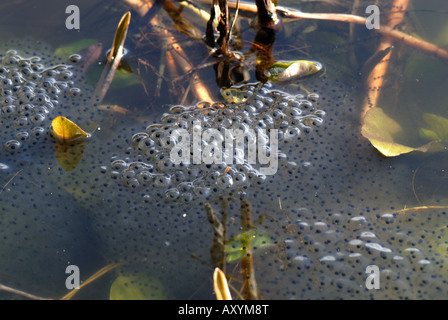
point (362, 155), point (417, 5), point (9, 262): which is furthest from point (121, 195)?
point (417, 5)

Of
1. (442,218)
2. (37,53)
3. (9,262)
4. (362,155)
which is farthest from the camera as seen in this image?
(37,53)

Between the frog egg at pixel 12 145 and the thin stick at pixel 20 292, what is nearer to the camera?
the thin stick at pixel 20 292

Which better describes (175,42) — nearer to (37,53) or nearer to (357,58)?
(37,53)

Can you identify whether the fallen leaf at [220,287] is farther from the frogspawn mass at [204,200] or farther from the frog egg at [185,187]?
the frog egg at [185,187]

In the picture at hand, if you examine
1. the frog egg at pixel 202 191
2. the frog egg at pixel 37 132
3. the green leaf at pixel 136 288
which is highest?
the frog egg at pixel 37 132

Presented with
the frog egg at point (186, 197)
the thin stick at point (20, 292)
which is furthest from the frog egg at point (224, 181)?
the thin stick at point (20, 292)

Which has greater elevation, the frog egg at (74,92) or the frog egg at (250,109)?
the frog egg at (250,109)

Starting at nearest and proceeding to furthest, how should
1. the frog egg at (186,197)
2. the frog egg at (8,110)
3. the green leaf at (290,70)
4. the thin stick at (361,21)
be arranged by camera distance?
the frog egg at (186,197) < the frog egg at (8,110) < the green leaf at (290,70) < the thin stick at (361,21)
